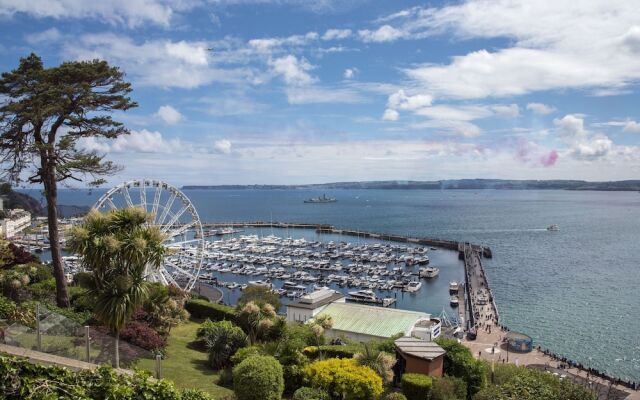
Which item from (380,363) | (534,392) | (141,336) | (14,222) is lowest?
(14,222)

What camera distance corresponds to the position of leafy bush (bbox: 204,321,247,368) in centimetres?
1972

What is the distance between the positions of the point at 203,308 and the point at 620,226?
478 feet

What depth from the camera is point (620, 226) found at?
14088cm

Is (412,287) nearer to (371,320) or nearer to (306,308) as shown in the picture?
(306,308)

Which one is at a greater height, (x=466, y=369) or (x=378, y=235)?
(x=466, y=369)

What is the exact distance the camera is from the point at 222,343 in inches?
789

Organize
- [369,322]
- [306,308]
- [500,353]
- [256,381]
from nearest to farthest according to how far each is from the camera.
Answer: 1. [256,381]
2. [369,322]
3. [306,308]
4. [500,353]

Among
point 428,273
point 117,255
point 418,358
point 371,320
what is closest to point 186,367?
point 117,255

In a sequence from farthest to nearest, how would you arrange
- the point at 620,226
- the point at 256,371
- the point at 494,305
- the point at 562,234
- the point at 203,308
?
the point at 620,226 → the point at 562,234 → the point at 494,305 → the point at 203,308 → the point at 256,371

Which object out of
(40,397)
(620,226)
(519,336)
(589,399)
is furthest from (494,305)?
(620,226)

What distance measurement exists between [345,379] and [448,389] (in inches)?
208

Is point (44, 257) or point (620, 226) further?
point (620, 226)

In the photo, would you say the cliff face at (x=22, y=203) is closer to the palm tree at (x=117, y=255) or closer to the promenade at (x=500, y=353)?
the promenade at (x=500, y=353)

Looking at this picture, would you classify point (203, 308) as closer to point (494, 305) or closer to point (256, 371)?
point (256, 371)
